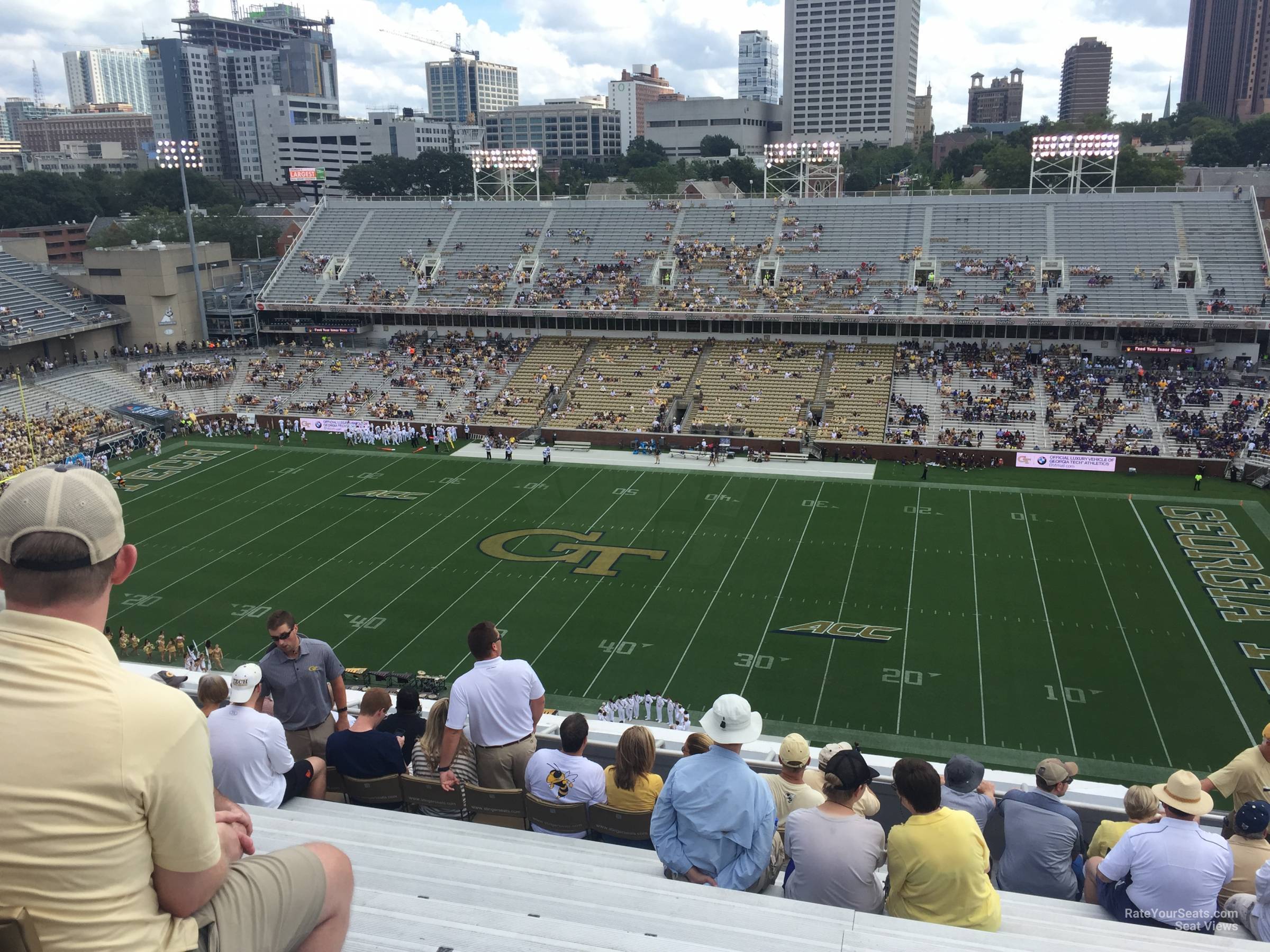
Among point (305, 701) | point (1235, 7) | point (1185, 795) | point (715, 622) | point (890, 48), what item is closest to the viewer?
point (1185, 795)

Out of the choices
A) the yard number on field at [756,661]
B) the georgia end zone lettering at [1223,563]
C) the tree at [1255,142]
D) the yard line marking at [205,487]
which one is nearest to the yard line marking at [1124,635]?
the georgia end zone lettering at [1223,563]

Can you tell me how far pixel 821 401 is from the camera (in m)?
44.8

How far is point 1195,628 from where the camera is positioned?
78.3 feet

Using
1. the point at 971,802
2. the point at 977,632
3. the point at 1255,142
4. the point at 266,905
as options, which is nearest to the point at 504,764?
the point at 971,802

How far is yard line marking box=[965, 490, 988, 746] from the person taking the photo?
19.7m

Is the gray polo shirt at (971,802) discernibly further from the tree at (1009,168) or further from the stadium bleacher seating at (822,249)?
the tree at (1009,168)

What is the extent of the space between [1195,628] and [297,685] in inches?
901

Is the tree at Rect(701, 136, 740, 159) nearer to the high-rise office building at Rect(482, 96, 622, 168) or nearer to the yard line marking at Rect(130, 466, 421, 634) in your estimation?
the high-rise office building at Rect(482, 96, 622, 168)

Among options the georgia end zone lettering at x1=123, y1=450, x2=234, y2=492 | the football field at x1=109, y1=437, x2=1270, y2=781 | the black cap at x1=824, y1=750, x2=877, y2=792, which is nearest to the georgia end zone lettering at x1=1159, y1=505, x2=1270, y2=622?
the football field at x1=109, y1=437, x2=1270, y2=781

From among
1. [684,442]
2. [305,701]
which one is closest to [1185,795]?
[305,701]

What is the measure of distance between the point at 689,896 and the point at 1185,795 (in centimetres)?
338

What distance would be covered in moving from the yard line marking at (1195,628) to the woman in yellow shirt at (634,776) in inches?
661

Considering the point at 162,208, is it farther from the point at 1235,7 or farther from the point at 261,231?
the point at 1235,7

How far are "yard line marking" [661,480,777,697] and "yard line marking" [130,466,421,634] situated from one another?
521 inches
